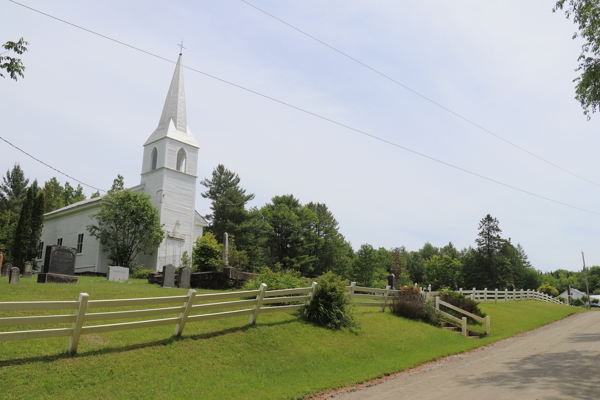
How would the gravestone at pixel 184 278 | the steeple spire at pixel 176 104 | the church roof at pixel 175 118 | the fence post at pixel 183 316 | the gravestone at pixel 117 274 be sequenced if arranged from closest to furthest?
1. the fence post at pixel 183 316
2. the gravestone at pixel 184 278
3. the gravestone at pixel 117 274
4. the church roof at pixel 175 118
5. the steeple spire at pixel 176 104

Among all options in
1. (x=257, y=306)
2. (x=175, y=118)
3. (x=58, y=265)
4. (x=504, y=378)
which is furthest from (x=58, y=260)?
(x=175, y=118)

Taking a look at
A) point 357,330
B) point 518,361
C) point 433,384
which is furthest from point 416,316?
point 433,384

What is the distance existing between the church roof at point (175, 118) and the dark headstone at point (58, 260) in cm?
1702

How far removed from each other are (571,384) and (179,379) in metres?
7.45

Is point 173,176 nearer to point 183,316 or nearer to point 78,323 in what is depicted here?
point 183,316

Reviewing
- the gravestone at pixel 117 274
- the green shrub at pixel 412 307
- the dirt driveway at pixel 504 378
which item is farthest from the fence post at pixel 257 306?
the gravestone at pixel 117 274

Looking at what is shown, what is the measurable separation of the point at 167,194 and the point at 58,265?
15.7 meters

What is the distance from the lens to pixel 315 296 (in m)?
14.4

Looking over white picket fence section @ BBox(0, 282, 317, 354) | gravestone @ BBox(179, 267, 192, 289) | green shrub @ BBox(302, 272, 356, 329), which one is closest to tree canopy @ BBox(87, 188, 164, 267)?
gravestone @ BBox(179, 267, 192, 289)

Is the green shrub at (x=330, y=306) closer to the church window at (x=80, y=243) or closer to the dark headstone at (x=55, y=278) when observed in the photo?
the dark headstone at (x=55, y=278)

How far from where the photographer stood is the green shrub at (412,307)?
60.5 feet

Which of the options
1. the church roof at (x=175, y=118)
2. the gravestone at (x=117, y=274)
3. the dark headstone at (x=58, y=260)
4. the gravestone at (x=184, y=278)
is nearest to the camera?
the dark headstone at (x=58, y=260)

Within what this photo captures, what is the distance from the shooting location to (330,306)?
563 inches

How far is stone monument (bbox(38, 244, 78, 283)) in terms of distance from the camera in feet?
64.9
